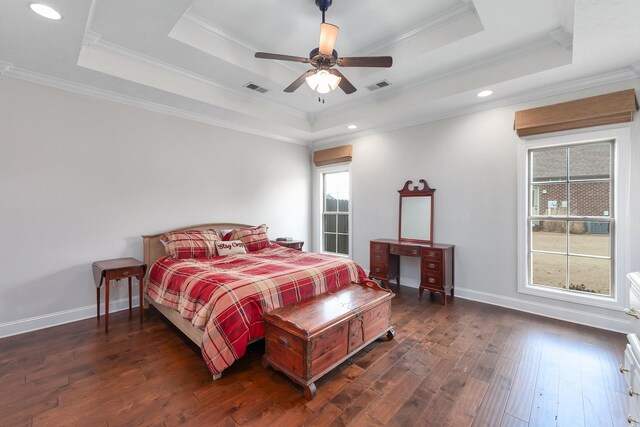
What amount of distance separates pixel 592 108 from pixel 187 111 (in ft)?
15.6

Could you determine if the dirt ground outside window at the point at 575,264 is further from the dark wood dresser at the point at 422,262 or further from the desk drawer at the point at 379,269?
the desk drawer at the point at 379,269

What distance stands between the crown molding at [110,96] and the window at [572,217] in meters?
4.10

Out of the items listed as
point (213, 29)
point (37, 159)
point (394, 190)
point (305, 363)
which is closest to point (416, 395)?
point (305, 363)

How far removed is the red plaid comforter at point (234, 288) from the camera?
2.07m

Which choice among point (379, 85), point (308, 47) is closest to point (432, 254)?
point (379, 85)

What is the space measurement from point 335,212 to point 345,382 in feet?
12.1

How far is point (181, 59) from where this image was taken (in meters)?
3.03

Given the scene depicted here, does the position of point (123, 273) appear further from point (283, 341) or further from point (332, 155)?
point (332, 155)

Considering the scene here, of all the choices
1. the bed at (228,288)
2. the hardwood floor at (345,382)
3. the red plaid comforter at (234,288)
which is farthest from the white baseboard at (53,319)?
the red plaid comforter at (234,288)

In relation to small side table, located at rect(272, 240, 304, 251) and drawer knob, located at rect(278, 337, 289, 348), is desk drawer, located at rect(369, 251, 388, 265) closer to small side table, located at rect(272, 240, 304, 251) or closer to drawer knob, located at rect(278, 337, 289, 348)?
small side table, located at rect(272, 240, 304, 251)

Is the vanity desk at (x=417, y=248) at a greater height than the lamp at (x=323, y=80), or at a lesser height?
lesser

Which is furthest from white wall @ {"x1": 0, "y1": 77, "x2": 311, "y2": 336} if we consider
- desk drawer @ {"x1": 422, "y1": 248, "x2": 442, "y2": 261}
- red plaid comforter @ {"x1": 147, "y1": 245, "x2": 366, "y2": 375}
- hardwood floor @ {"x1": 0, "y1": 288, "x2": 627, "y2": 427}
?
desk drawer @ {"x1": 422, "y1": 248, "x2": 442, "y2": 261}

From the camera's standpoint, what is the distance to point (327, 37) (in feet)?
7.21

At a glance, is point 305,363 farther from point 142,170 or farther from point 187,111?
point 187,111
